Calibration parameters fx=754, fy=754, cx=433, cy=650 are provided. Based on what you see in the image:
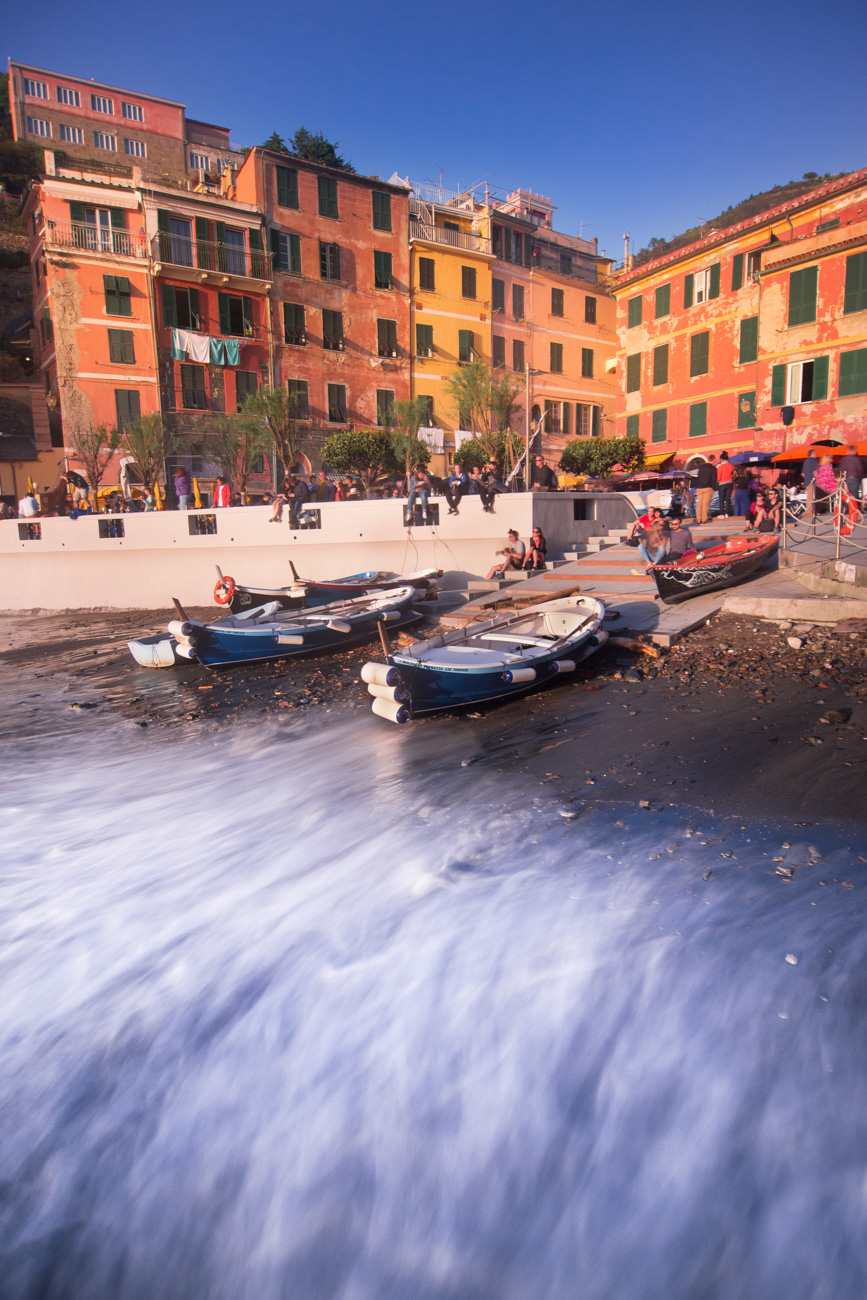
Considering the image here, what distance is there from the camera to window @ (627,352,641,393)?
32031 millimetres

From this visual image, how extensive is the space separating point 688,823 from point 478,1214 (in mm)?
3433

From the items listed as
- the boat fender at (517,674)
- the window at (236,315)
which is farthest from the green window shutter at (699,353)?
the boat fender at (517,674)

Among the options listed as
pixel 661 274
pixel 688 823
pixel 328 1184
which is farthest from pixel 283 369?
pixel 328 1184

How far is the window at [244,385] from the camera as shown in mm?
28219

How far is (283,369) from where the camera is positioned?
1150 inches

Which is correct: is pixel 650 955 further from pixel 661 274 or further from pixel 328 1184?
pixel 661 274

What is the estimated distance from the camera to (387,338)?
3152cm

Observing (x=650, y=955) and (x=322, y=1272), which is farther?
(x=650, y=955)

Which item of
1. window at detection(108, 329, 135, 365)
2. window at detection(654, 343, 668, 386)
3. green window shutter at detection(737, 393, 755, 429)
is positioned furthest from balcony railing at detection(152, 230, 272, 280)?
green window shutter at detection(737, 393, 755, 429)

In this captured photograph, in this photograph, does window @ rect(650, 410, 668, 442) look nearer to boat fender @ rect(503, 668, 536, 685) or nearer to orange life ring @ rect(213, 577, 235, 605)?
orange life ring @ rect(213, 577, 235, 605)

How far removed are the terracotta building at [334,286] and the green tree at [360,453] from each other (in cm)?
296

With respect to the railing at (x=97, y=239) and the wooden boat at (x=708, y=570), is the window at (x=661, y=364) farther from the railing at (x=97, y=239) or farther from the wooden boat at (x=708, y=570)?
the wooden boat at (x=708, y=570)

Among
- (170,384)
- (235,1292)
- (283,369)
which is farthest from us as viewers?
(283,369)

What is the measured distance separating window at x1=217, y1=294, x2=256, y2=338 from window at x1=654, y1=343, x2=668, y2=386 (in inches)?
640
